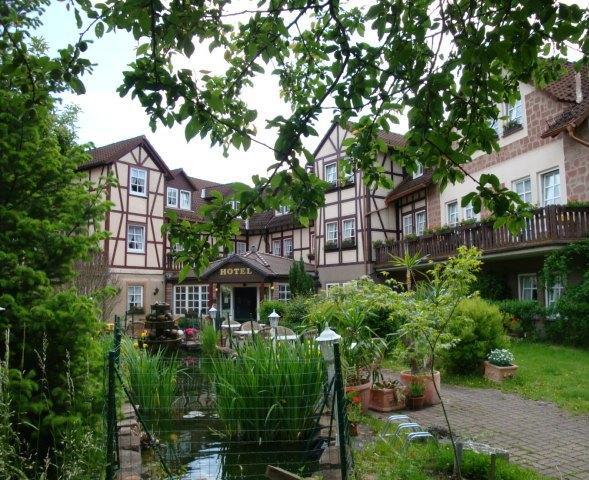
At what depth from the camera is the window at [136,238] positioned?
24516 mm

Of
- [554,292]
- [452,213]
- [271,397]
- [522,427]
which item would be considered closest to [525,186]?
[554,292]

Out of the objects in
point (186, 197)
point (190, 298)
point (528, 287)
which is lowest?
point (190, 298)

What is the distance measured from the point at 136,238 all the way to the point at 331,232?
935cm

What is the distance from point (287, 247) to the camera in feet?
92.3

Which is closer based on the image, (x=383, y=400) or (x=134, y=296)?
(x=383, y=400)

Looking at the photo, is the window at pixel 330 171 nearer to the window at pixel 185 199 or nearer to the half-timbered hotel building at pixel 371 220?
the half-timbered hotel building at pixel 371 220

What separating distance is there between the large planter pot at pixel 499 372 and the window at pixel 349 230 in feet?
45.2

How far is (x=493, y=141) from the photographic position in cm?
328

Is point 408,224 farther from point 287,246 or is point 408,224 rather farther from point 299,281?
point 287,246

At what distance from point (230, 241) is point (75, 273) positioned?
1.97 meters

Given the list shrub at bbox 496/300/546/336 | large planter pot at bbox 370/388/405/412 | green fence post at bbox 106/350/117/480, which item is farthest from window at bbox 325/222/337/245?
green fence post at bbox 106/350/117/480

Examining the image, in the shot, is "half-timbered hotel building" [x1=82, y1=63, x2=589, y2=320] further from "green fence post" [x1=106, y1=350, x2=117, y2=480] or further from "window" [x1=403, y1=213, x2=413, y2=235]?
"green fence post" [x1=106, y1=350, x2=117, y2=480]

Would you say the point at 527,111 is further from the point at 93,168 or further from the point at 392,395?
the point at 93,168

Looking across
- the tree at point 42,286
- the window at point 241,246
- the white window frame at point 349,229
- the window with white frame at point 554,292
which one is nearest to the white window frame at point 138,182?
the window at point 241,246
